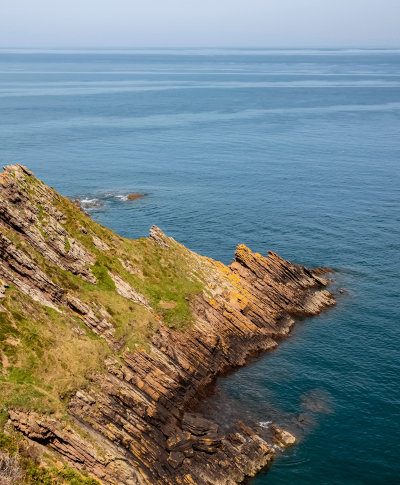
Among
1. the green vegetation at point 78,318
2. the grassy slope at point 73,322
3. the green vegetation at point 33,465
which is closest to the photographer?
the green vegetation at point 33,465

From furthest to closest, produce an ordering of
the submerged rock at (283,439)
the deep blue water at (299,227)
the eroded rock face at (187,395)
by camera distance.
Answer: the deep blue water at (299,227) < the submerged rock at (283,439) < the eroded rock face at (187,395)

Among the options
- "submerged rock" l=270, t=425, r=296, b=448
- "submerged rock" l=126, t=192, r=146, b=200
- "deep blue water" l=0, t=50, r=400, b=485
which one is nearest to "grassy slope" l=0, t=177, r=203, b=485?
"deep blue water" l=0, t=50, r=400, b=485

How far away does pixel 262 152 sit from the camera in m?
171

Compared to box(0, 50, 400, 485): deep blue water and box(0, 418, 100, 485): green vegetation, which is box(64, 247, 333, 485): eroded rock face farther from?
box(0, 418, 100, 485): green vegetation

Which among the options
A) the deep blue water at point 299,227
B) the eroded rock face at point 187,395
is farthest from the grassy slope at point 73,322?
the deep blue water at point 299,227

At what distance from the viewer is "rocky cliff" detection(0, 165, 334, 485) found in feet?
131

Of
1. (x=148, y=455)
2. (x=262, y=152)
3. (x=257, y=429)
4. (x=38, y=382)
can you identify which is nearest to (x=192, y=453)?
(x=148, y=455)

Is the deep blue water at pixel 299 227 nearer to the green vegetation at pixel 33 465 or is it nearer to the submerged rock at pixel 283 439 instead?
the submerged rock at pixel 283 439

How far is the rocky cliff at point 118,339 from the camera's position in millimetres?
40000

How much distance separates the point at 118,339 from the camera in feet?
166

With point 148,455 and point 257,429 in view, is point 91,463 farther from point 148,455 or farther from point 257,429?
point 257,429

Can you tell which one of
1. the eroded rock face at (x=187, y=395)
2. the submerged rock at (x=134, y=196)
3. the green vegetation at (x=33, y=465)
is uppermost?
the submerged rock at (x=134, y=196)

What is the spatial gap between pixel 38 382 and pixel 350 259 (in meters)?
65.3

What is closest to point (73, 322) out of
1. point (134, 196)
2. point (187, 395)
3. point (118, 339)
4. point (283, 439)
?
point (118, 339)
